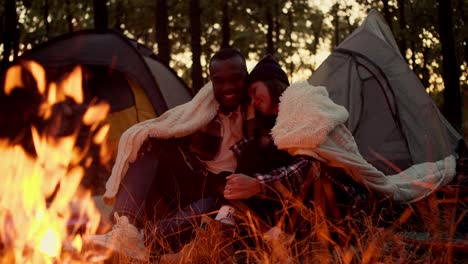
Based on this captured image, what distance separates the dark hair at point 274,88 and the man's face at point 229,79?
0.29 metres

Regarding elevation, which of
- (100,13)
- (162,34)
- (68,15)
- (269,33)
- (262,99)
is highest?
(262,99)

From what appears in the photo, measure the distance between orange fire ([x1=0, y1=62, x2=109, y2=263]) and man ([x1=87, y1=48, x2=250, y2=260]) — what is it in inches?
10.7

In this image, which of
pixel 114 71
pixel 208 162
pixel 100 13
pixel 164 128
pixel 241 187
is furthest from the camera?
pixel 100 13

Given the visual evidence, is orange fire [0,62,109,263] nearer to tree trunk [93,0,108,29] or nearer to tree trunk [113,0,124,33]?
tree trunk [93,0,108,29]

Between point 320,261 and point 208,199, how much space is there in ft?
3.32

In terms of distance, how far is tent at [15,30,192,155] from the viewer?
7023 millimetres

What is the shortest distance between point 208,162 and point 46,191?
2.50 m

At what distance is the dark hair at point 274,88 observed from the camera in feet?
11.6

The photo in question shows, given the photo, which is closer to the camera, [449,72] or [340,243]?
[340,243]

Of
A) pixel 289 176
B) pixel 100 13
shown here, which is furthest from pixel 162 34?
pixel 289 176

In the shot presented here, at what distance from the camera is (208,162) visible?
153 inches

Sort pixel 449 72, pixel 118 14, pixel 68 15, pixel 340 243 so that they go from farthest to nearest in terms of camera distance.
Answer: pixel 118 14
pixel 68 15
pixel 449 72
pixel 340 243

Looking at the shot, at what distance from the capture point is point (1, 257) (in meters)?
3.16

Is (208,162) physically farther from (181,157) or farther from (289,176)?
(289,176)
